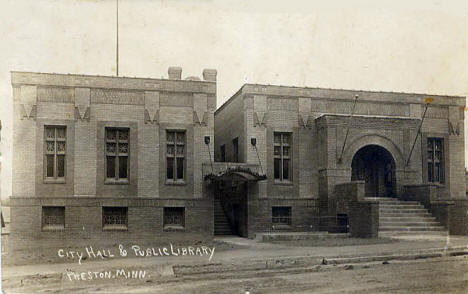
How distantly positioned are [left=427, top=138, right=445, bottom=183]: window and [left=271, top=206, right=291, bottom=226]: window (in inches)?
287

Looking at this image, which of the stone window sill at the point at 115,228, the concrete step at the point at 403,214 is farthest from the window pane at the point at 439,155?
the stone window sill at the point at 115,228

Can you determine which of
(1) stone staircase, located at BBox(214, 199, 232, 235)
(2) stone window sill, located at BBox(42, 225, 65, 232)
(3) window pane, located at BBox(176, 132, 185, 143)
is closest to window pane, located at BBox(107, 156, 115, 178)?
(2) stone window sill, located at BBox(42, 225, 65, 232)

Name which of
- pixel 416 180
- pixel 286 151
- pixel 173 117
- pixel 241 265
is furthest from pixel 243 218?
pixel 241 265

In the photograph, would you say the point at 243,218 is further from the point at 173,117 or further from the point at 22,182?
the point at 22,182

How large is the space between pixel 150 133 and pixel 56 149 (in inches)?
154

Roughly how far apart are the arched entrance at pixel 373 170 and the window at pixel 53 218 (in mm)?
13399

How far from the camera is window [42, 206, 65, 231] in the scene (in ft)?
74.6

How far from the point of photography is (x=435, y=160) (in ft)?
89.7

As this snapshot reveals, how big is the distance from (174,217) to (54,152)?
5693 mm

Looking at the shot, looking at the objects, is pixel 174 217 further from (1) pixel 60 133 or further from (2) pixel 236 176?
(1) pixel 60 133

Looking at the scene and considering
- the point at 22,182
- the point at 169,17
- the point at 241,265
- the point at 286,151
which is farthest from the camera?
the point at 286,151

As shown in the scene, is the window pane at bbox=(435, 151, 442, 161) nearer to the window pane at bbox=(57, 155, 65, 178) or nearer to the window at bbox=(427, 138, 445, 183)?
the window at bbox=(427, 138, 445, 183)

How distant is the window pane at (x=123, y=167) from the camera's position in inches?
933

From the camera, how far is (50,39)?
15.8 m
